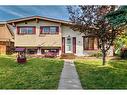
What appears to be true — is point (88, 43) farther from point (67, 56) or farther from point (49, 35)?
point (49, 35)

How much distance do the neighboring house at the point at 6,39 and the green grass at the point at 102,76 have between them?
5.19 metres

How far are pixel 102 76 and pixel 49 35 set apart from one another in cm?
969

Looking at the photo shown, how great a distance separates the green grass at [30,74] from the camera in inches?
438

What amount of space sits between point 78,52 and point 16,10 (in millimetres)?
5273

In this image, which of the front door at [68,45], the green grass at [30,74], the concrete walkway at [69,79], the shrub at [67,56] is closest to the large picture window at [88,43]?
the front door at [68,45]

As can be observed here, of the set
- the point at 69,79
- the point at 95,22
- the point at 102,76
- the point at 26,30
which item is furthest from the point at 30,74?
the point at 26,30

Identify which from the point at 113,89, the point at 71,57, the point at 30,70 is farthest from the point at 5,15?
the point at 113,89

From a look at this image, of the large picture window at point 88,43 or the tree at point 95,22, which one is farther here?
the large picture window at point 88,43

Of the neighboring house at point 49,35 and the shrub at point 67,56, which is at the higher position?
the neighboring house at point 49,35

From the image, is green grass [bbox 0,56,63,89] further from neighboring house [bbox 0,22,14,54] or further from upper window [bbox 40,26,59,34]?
upper window [bbox 40,26,59,34]

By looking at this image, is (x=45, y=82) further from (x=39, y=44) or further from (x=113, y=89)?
(x=39, y=44)

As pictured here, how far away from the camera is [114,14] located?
478 inches

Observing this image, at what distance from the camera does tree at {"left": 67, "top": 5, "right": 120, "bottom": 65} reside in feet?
51.2

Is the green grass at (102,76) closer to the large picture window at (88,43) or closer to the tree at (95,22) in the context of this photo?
the tree at (95,22)
